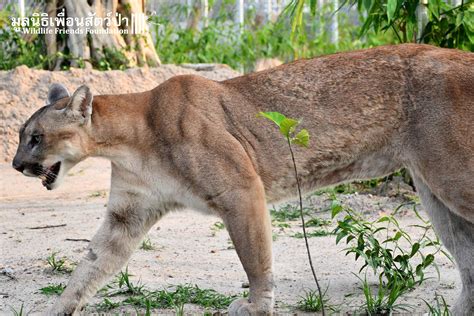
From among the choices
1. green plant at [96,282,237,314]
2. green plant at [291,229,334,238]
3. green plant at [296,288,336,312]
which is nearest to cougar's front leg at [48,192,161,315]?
green plant at [96,282,237,314]

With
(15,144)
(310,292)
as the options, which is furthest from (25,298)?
(15,144)

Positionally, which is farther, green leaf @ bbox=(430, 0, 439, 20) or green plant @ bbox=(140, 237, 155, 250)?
green leaf @ bbox=(430, 0, 439, 20)

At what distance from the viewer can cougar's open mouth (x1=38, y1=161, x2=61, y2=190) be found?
17.9 ft

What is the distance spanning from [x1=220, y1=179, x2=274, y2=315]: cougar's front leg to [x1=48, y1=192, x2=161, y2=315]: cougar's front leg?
1.74 ft

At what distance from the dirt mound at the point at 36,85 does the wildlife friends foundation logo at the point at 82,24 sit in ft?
2.24

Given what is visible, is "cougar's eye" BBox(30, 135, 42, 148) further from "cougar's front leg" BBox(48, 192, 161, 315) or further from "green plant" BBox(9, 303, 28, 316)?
"green plant" BBox(9, 303, 28, 316)

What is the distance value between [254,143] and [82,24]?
584 centimetres

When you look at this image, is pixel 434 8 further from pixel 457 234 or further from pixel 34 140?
pixel 34 140

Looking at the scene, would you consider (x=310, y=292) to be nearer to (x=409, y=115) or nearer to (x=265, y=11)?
(x=409, y=115)

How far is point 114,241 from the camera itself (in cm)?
543

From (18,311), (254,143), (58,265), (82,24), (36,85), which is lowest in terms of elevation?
(18,311)

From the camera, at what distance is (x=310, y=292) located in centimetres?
543

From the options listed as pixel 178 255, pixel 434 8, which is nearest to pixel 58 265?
pixel 178 255

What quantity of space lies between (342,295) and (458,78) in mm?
1499
